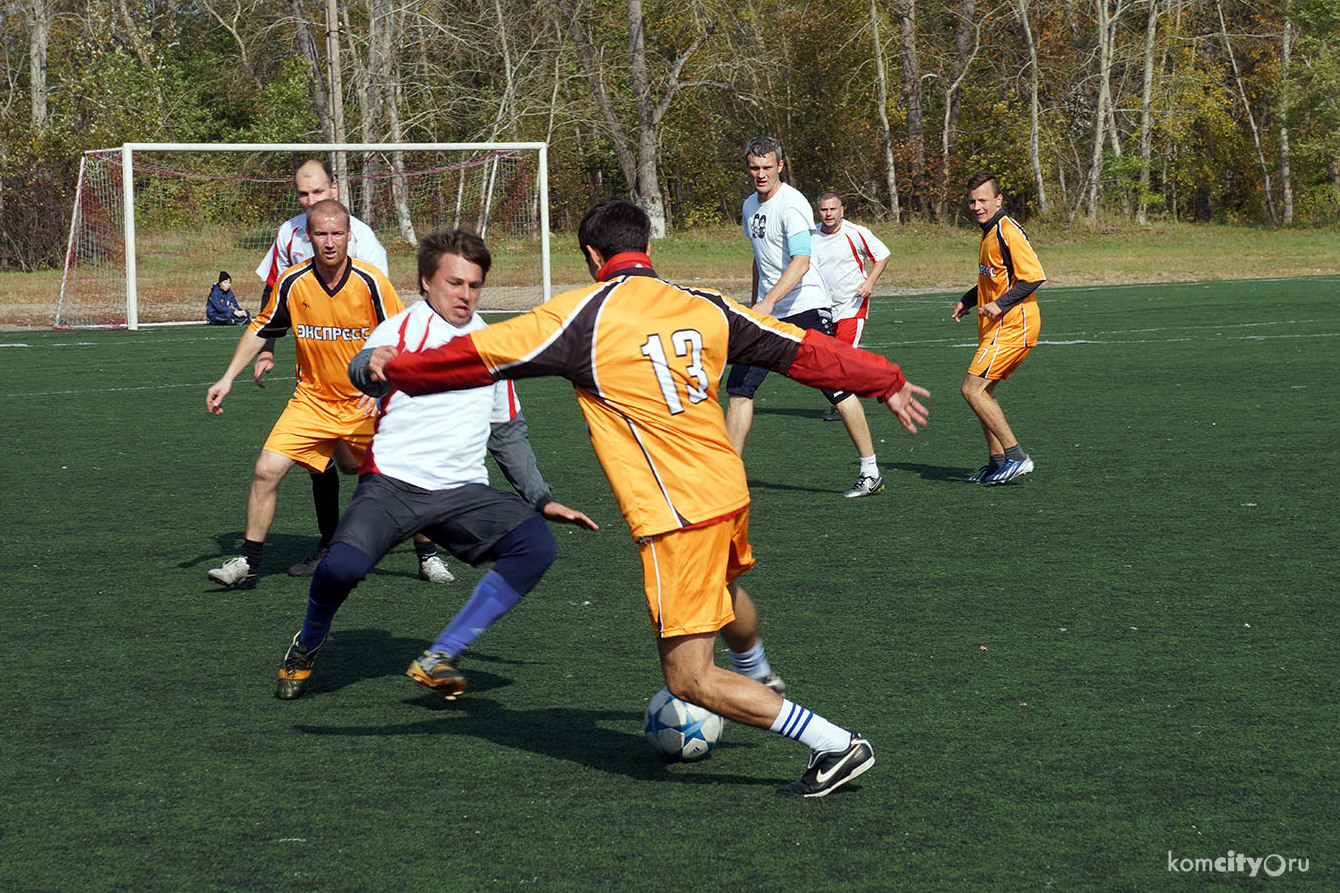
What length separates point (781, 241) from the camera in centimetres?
896

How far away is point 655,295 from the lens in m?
3.84

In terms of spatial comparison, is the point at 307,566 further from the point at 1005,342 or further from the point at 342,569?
the point at 1005,342

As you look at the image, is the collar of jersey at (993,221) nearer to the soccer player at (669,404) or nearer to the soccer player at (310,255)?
the soccer player at (310,255)

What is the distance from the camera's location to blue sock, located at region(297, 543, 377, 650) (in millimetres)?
4676

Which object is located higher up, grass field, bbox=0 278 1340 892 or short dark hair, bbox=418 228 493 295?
short dark hair, bbox=418 228 493 295

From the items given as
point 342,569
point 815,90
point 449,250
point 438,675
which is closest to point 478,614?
point 438,675

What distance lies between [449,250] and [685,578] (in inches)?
60.9

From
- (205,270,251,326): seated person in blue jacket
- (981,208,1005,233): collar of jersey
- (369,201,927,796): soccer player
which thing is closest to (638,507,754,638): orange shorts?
(369,201,927,796): soccer player

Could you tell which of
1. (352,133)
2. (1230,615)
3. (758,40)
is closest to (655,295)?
(1230,615)

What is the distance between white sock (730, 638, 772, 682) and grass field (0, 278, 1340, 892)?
22 cm

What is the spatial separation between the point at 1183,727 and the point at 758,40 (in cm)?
4377

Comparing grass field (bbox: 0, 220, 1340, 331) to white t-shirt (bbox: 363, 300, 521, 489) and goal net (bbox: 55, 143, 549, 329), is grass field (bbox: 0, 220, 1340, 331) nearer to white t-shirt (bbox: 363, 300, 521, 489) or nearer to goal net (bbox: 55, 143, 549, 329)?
goal net (bbox: 55, 143, 549, 329)

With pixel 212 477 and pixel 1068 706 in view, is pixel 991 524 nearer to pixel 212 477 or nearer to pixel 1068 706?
pixel 1068 706

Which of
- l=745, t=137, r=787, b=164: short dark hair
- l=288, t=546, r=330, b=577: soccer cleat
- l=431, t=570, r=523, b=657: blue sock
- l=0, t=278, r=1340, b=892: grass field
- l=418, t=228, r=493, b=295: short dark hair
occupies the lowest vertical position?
l=0, t=278, r=1340, b=892: grass field
